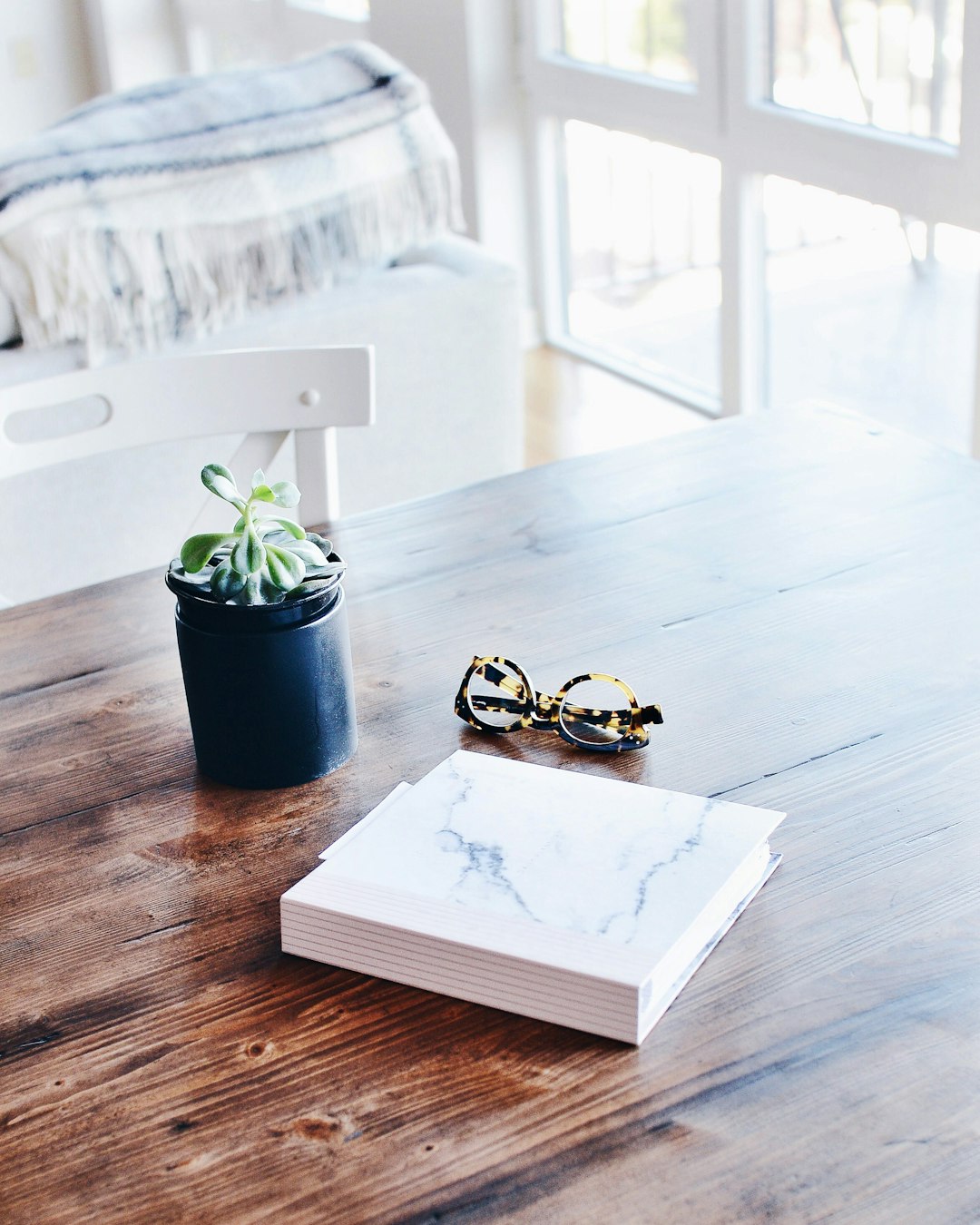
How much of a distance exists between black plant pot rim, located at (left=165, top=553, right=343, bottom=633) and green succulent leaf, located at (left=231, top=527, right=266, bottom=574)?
0.02m

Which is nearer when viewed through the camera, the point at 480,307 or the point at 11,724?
the point at 11,724

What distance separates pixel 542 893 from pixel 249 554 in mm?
261

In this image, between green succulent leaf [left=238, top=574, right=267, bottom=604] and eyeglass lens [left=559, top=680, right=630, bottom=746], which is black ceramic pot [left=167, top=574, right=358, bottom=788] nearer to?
green succulent leaf [left=238, top=574, right=267, bottom=604]

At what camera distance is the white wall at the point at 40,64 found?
5168mm

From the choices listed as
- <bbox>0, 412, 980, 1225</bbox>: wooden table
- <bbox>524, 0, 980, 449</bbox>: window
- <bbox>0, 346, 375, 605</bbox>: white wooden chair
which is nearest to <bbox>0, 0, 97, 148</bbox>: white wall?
<bbox>524, 0, 980, 449</bbox>: window

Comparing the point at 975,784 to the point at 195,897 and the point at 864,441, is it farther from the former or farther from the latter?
the point at 864,441

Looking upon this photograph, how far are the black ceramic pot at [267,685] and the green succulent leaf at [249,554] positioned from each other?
0.08 ft

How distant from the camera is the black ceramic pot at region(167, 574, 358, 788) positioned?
2.66ft

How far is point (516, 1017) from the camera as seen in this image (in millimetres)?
644

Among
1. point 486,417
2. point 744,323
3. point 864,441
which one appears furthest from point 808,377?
point 864,441

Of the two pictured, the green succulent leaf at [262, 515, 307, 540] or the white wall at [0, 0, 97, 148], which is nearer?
the green succulent leaf at [262, 515, 307, 540]

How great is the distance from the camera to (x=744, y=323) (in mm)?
A: 2984

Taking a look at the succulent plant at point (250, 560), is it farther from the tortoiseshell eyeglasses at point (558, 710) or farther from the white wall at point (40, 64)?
the white wall at point (40, 64)

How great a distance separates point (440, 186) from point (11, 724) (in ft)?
4.94
